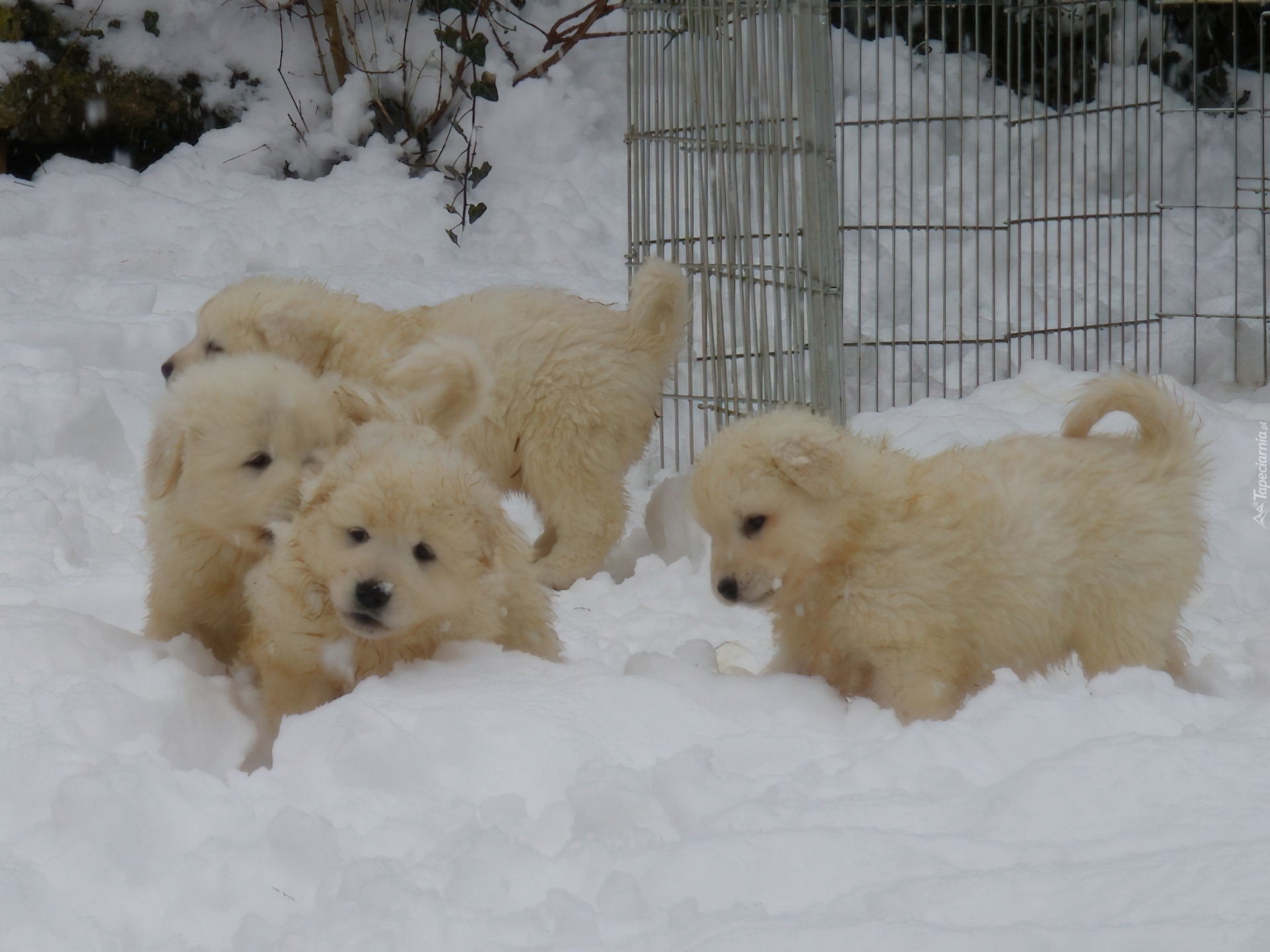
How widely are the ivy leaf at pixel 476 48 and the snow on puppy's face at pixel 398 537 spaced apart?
5.79m

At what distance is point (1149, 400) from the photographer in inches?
123

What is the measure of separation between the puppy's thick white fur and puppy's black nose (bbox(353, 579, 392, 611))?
174 cm

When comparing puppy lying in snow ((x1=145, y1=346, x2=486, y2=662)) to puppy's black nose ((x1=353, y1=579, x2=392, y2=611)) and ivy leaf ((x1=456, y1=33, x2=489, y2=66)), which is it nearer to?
puppy's black nose ((x1=353, y1=579, x2=392, y2=611))

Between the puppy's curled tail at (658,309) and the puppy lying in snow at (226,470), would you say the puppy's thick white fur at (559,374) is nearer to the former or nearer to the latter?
the puppy's curled tail at (658,309)

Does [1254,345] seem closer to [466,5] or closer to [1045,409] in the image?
[1045,409]

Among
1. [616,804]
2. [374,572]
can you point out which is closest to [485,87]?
[374,572]

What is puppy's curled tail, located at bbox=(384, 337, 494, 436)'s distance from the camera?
3.29 m

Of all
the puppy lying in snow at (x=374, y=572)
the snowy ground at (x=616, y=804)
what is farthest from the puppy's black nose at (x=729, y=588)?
the puppy lying in snow at (x=374, y=572)

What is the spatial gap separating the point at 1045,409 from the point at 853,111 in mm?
3547

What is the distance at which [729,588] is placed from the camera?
3.07 meters

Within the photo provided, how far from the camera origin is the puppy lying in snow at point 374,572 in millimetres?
2676

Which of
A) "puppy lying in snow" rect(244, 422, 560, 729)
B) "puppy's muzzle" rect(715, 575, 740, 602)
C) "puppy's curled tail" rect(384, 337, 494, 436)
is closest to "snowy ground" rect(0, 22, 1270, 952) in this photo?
"puppy lying in snow" rect(244, 422, 560, 729)

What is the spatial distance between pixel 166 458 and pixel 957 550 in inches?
70.8

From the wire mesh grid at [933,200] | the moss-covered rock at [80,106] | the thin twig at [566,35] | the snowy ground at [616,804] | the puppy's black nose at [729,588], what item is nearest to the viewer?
the snowy ground at [616,804]
